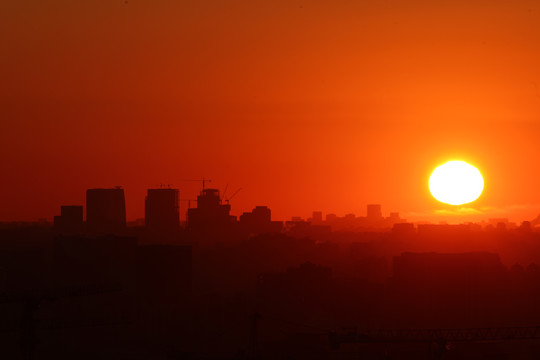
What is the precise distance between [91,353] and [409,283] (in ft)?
79.2

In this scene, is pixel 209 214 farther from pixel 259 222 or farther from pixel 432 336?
pixel 432 336

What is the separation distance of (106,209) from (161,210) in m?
6.93

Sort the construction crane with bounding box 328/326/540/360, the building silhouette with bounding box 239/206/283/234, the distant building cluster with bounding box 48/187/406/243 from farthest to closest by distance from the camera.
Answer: the building silhouette with bounding box 239/206/283/234 → the distant building cluster with bounding box 48/187/406/243 → the construction crane with bounding box 328/326/540/360

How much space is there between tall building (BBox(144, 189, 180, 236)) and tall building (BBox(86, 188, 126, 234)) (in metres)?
4.03

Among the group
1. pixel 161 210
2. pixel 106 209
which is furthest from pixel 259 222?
pixel 106 209

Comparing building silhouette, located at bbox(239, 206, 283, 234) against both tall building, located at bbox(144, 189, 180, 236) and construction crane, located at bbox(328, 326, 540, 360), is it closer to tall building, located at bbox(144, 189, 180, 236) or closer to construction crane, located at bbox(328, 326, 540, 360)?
tall building, located at bbox(144, 189, 180, 236)

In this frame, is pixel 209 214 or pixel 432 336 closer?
pixel 432 336

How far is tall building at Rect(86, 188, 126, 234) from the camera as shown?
391 feet

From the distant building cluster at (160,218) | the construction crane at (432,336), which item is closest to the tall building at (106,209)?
the distant building cluster at (160,218)

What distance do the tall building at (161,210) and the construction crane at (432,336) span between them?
213 ft

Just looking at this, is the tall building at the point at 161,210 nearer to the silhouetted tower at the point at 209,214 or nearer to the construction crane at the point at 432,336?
the silhouetted tower at the point at 209,214

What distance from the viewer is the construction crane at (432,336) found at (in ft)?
168

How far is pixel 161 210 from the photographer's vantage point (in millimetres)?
124125

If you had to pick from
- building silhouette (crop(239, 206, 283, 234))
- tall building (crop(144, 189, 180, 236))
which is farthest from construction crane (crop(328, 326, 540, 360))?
building silhouette (crop(239, 206, 283, 234))
